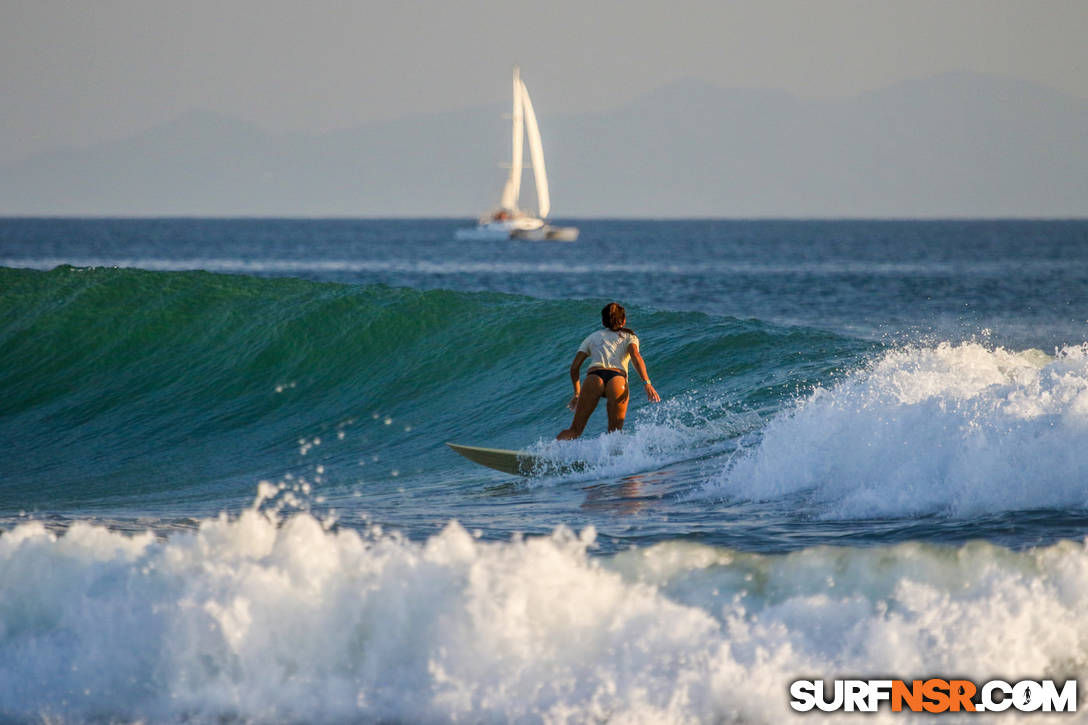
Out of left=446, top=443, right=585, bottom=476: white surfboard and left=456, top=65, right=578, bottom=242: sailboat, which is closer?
left=446, top=443, right=585, bottom=476: white surfboard

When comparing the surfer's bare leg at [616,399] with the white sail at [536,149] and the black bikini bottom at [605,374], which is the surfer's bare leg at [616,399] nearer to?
the black bikini bottom at [605,374]

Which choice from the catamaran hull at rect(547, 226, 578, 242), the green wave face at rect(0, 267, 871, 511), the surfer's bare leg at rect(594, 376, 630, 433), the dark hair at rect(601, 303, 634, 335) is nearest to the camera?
the dark hair at rect(601, 303, 634, 335)

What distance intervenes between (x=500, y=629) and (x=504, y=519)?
344 centimetres

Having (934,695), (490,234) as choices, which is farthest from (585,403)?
(490,234)

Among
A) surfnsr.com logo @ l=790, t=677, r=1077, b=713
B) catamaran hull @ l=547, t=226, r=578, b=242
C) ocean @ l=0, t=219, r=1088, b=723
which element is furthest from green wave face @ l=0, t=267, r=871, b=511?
catamaran hull @ l=547, t=226, r=578, b=242

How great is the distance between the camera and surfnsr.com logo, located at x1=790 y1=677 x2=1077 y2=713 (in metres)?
5.11

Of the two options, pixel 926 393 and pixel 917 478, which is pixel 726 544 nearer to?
pixel 917 478

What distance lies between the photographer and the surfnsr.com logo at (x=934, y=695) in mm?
5109

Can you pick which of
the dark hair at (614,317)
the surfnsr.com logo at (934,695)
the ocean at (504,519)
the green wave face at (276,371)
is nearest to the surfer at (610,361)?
the dark hair at (614,317)

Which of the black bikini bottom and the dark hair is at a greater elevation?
the dark hair

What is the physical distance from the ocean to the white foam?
15 millimetres

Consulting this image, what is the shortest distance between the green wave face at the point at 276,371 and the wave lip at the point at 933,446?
104 inches

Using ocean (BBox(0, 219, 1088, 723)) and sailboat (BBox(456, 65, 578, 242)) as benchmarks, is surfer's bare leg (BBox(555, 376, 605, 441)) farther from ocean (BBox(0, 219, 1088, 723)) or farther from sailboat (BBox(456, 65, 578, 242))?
sailboat (BBox(456, 65, 578, 242))

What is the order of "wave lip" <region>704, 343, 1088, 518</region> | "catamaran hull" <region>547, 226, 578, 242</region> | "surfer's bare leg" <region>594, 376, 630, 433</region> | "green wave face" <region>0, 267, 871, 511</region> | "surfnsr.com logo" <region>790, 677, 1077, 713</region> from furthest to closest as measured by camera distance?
"catamaran hull" <region>547, 226, 578, 242</region> < "green wave face" <region>0, 267, 871, 511</region> < "surfer's bare leg" <region>594, 376, 630, 433</region> < "wave lip" <region>704, 343, 1088, 518</region> < "surfnsr.com logo" <region>790, 677, 1077, 713</region>
